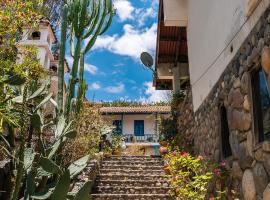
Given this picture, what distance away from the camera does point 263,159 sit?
141 inches

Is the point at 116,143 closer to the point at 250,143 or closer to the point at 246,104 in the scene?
the point at 246,104

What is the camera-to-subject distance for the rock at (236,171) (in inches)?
172

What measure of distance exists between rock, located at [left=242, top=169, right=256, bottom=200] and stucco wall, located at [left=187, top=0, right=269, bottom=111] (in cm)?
190

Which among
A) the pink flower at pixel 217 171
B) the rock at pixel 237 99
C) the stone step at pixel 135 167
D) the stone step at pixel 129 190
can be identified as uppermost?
the rock at pixel 237 99

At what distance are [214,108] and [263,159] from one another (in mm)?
2716

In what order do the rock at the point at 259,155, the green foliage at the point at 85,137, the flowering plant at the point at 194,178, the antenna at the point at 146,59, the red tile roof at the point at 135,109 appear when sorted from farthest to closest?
the red tile roof at the point at 135,109
the antenna at the point at 146,59
the green foliage at the point at 85,137
the flowering plant at the point at 194,178
the rock at the point at 259,155

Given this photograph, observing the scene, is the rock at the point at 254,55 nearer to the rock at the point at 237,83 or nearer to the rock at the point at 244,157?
the rock at the point at 237,83

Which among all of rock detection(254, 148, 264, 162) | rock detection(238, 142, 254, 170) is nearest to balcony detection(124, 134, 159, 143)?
rock detection(238, 142, 254, 170)

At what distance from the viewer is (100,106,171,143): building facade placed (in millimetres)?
26125

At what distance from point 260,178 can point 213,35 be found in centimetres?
362

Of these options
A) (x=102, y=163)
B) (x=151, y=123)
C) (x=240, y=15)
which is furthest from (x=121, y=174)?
(x=151, y=123)

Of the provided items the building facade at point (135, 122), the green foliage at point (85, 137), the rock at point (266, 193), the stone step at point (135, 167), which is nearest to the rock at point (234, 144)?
the rock at point (266, 193)

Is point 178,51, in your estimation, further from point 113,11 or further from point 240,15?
point 240,15

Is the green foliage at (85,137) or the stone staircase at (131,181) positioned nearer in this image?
the stone staircase at (131,181)
